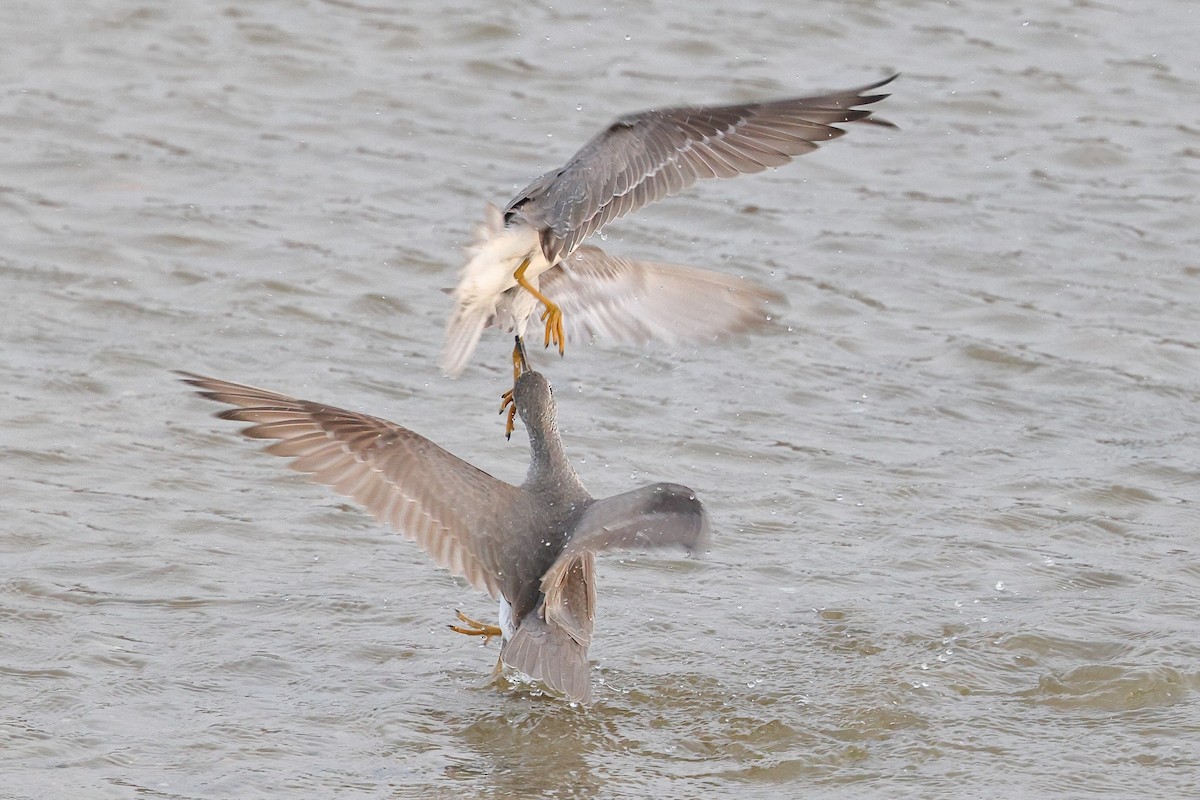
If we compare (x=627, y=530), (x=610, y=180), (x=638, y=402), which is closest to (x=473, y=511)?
(x=627, y=530)

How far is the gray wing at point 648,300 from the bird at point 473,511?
1.29m

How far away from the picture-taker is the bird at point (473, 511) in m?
5.63

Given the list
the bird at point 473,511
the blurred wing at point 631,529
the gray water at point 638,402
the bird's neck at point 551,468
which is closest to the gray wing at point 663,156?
the bird's neck at point 551,468

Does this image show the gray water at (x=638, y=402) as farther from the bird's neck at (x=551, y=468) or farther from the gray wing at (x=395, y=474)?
the bird's neck at (x=551, y=468)

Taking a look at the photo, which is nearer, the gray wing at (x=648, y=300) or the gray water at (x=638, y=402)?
the gray water at (x=638, y=402)

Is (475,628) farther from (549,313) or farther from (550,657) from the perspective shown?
(549,313)

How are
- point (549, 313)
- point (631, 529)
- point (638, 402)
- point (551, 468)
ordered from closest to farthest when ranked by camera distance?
point (631, 529)
point (551, 468)
point (549, 313)
point (638, 402)

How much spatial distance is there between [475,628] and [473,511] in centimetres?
64

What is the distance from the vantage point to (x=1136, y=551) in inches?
280

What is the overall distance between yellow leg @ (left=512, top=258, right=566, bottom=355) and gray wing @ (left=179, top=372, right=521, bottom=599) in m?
0.83

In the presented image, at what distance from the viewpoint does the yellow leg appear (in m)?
6.44

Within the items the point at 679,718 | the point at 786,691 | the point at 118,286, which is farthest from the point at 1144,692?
the point at 118,286

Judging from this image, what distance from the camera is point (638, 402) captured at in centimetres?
844

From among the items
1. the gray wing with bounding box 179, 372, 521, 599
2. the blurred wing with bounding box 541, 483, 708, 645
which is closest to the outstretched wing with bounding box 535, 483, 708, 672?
the blurred wing with bounding box 541, 483, 708, 645
